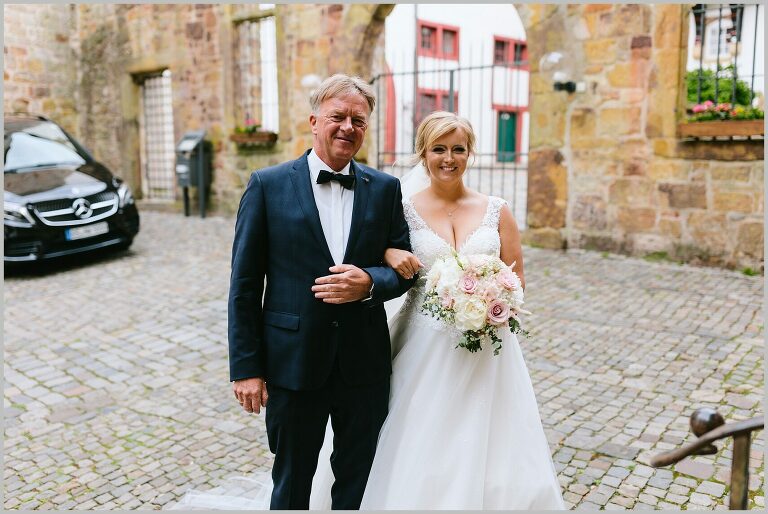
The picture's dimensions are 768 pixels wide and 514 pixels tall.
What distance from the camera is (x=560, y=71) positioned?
29.0 feet

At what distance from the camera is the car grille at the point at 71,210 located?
330 inches

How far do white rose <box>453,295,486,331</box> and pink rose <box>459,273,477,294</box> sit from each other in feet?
0.09

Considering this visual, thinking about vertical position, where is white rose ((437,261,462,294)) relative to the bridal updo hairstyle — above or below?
below

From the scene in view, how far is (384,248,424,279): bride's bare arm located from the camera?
2510 mm

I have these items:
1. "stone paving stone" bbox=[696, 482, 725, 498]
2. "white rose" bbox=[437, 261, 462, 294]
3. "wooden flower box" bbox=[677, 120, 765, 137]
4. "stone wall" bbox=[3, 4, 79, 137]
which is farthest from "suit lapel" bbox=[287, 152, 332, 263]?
"stone wall" bbox=[3, 4, 79, 137]

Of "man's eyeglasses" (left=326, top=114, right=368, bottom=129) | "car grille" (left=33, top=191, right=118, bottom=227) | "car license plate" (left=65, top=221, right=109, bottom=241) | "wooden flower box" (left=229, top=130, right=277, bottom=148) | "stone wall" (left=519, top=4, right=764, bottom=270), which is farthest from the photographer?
"wooden flower box" (left=229, top=130, right=277, bottom=148)

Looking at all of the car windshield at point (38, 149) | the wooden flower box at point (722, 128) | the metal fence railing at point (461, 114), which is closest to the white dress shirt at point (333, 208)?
the wooden flower box at point (722, 128)

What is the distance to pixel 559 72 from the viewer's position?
8.77 m

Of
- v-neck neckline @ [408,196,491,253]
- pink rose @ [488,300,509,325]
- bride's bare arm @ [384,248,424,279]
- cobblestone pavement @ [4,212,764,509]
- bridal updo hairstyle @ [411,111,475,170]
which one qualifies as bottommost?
cobblestone pavement @ [4,212,764,509]

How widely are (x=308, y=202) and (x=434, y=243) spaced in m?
0.65

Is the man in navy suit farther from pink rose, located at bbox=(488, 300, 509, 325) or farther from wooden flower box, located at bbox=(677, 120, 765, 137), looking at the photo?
wooden flower box, located at bbox=(677, 120, 765, 137)

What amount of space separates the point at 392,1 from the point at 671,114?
444 cm

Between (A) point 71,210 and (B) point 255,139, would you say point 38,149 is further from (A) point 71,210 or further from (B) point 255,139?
(B) point 255,139

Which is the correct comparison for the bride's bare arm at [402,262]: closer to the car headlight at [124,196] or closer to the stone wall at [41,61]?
the car headlight at [124,196]
